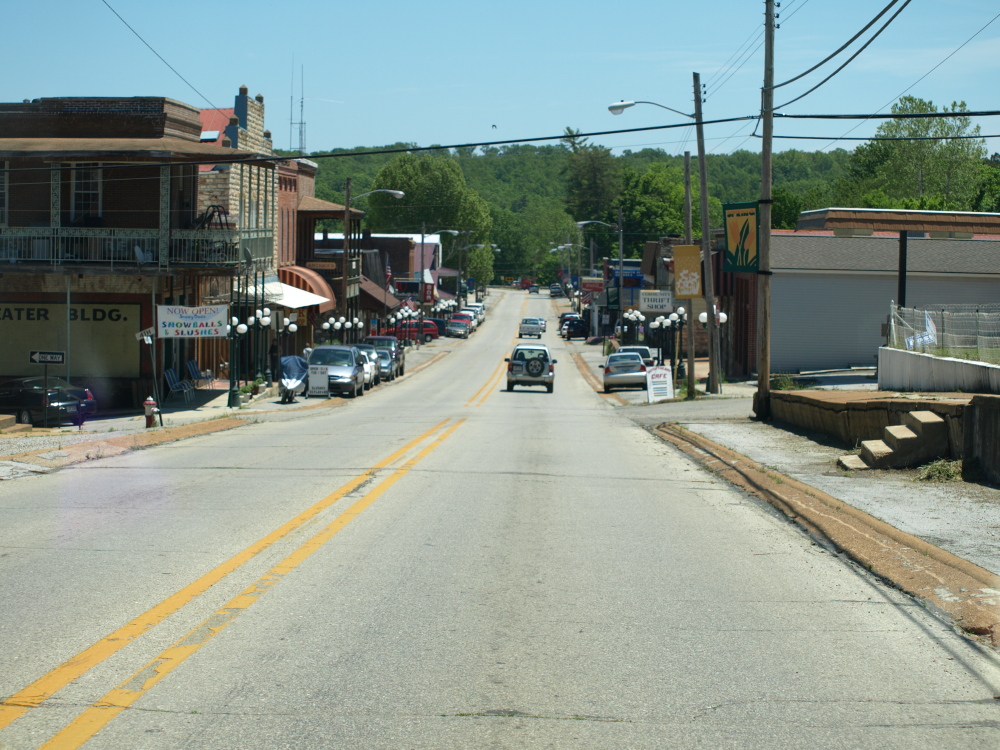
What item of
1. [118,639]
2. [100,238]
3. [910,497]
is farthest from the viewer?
[100,238]

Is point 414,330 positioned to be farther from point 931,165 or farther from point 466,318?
point 931,165

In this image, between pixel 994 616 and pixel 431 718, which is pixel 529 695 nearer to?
pixel 431 718

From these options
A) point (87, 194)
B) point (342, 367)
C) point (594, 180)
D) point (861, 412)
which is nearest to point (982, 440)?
point (861, 412)

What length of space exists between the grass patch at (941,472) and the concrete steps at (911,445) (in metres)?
0.44

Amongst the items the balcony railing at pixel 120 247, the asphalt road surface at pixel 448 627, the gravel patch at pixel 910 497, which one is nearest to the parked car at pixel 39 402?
the balcony railing at pixel 120 247

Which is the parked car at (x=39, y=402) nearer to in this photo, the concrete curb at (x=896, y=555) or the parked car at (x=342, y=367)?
the parked car at (x=342, y=367)

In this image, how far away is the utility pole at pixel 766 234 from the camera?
22.2m

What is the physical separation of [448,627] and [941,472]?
8.08 meters

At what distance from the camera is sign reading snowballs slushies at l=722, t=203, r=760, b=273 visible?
24.1 metres

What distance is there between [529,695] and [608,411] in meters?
26.7

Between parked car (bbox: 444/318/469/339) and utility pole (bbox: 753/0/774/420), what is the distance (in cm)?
6639

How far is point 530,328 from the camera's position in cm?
9031

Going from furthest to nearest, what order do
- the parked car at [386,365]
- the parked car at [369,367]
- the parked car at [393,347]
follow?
the parked car at [393,347]
the parked car at [386,365]
the parked car at [369,367]

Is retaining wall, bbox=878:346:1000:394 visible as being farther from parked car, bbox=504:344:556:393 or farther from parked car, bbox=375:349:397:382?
parked car, bbox=375:349:397:382
